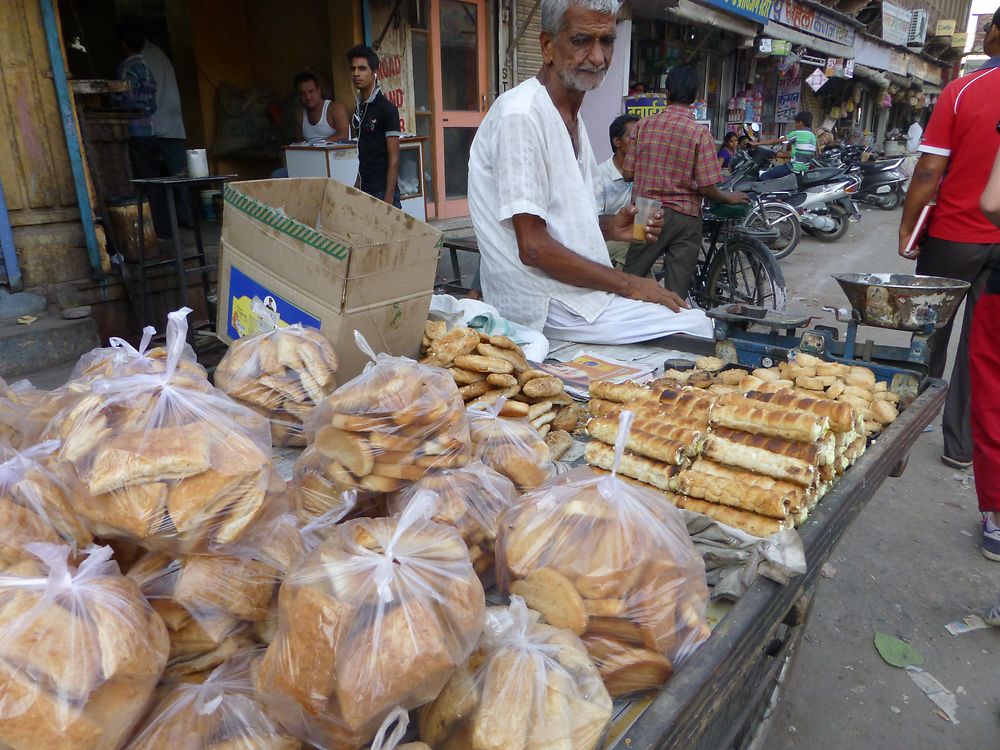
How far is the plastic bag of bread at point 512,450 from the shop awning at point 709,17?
9406 millimetres

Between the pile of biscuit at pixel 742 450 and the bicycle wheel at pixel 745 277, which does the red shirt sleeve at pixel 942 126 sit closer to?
the pile of biscuit at pixel 742 450

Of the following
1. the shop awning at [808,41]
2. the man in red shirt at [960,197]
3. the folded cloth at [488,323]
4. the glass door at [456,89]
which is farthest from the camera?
the shop awning at [808,41]

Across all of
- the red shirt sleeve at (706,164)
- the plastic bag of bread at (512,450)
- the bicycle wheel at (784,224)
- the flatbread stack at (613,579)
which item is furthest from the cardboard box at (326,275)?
the bicycle wheel at (784,224)

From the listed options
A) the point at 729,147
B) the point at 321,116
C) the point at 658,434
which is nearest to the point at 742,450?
the point at 658,434

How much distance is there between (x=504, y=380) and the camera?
2.10m

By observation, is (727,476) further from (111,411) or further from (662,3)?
(662,3)

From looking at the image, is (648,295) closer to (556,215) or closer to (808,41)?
(556,215)

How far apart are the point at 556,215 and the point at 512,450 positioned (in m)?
1.76

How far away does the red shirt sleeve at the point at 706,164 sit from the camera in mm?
5148

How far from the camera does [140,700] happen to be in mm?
909

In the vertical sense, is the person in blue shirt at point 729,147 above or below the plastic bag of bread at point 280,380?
above

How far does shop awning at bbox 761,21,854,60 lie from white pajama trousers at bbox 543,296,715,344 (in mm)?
11712

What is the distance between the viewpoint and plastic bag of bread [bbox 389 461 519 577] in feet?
4.22

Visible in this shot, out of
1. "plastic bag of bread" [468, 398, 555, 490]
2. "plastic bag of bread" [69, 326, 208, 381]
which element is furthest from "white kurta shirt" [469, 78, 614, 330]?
"plastic bag of bread" [69, 326, 208, 381]
